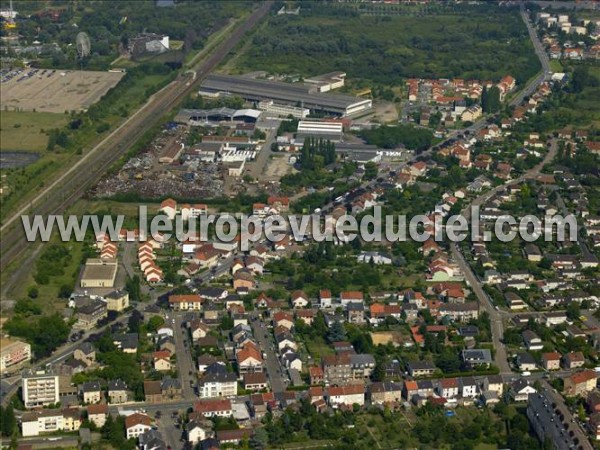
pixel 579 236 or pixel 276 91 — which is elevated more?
pixel 579 236

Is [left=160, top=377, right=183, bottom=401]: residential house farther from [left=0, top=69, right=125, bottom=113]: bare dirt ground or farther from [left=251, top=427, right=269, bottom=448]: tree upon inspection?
[left=0, top=69, right=125, bottom=113]: bare dirt ground

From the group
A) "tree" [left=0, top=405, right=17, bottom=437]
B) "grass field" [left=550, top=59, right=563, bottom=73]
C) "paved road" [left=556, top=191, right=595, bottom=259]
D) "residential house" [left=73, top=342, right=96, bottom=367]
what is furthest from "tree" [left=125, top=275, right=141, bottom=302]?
"grass field" [left=550, top=59, right=563, bottom=73]

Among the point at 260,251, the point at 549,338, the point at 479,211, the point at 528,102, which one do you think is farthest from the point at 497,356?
the point at 528,102

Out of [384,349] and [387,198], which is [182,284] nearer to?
[384,349]

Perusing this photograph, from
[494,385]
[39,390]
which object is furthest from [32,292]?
[494,385]

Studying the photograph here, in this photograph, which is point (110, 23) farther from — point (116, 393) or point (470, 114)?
point (116, 393)

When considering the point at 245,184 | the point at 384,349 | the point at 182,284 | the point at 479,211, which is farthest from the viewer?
the point at 245,184
